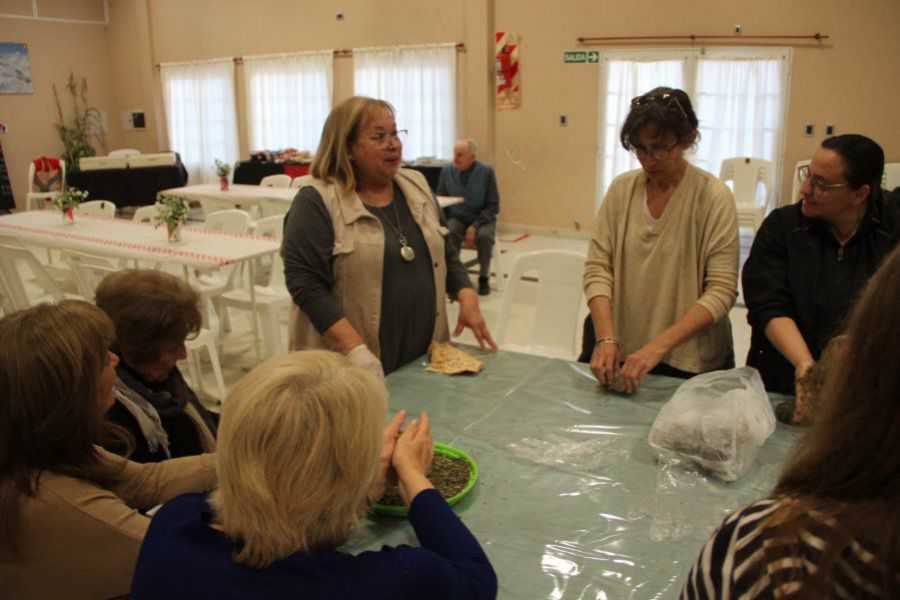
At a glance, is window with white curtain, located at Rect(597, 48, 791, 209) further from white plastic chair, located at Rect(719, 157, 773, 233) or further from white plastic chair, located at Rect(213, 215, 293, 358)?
white plastic chair, located at Rect(213, 215, 293, 358)

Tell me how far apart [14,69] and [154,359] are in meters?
11.0

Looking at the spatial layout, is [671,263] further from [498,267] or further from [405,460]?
[498,267]

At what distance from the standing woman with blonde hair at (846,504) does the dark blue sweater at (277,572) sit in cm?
39

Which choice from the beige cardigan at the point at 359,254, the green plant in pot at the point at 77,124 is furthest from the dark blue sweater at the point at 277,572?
the green plant in pot at the point at 77,124

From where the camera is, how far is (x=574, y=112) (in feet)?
26.4

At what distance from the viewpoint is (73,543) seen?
1149 millimetres

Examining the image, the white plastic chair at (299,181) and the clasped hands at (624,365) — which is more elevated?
the white plastic chair at (299,181)

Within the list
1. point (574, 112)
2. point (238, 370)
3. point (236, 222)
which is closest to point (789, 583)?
point (238, 370)

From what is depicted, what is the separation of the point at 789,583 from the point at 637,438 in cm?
103

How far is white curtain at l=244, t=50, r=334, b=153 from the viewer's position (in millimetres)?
9562

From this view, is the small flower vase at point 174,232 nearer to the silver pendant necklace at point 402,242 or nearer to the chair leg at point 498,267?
the silver pendant necklace at point 402,242

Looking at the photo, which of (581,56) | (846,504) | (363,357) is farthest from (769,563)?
(581,56)

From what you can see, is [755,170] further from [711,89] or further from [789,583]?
[789,583]

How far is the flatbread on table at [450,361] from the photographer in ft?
6.95
